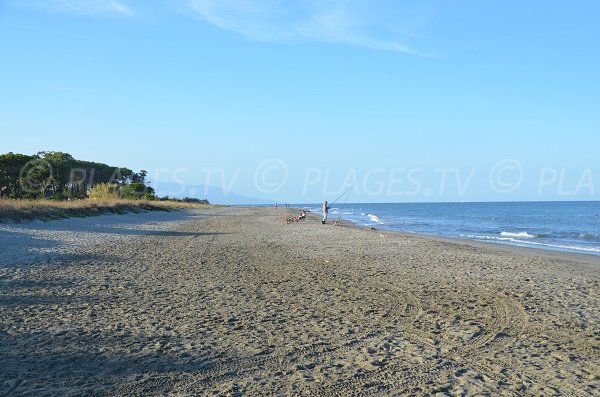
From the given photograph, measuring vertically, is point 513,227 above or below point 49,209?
above

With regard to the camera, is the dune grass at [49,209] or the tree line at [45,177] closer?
the dune grass at [49,209]

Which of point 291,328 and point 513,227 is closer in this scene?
point 291,328

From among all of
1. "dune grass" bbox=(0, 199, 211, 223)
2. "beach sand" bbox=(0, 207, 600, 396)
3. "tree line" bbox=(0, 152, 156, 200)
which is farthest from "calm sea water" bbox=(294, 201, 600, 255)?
"tree line" bbox=(0, 152, 156, 200)

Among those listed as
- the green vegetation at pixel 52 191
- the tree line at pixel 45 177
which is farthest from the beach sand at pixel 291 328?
the tree line at pixel 45 177

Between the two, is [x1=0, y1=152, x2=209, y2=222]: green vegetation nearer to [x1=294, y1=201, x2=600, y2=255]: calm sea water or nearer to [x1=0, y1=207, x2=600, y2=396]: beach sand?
[x1=0, y1=207, x2=600, y2=396]: beach sand

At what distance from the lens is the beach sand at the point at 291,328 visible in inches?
182

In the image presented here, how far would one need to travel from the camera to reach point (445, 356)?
17.9ft

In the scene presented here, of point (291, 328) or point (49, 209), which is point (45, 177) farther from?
point (291, 328)

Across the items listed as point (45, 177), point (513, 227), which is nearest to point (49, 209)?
point (45, 177)

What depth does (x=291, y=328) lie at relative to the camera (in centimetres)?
649

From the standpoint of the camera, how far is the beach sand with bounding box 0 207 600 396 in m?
4.62

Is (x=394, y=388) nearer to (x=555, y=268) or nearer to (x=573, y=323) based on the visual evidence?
(x=573, y=323)

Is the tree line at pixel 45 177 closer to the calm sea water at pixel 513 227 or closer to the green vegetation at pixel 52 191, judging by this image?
the green vegetation at pixel 52 191

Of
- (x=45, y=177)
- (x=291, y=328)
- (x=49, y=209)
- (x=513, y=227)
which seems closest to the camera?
(x=291, y=328)
